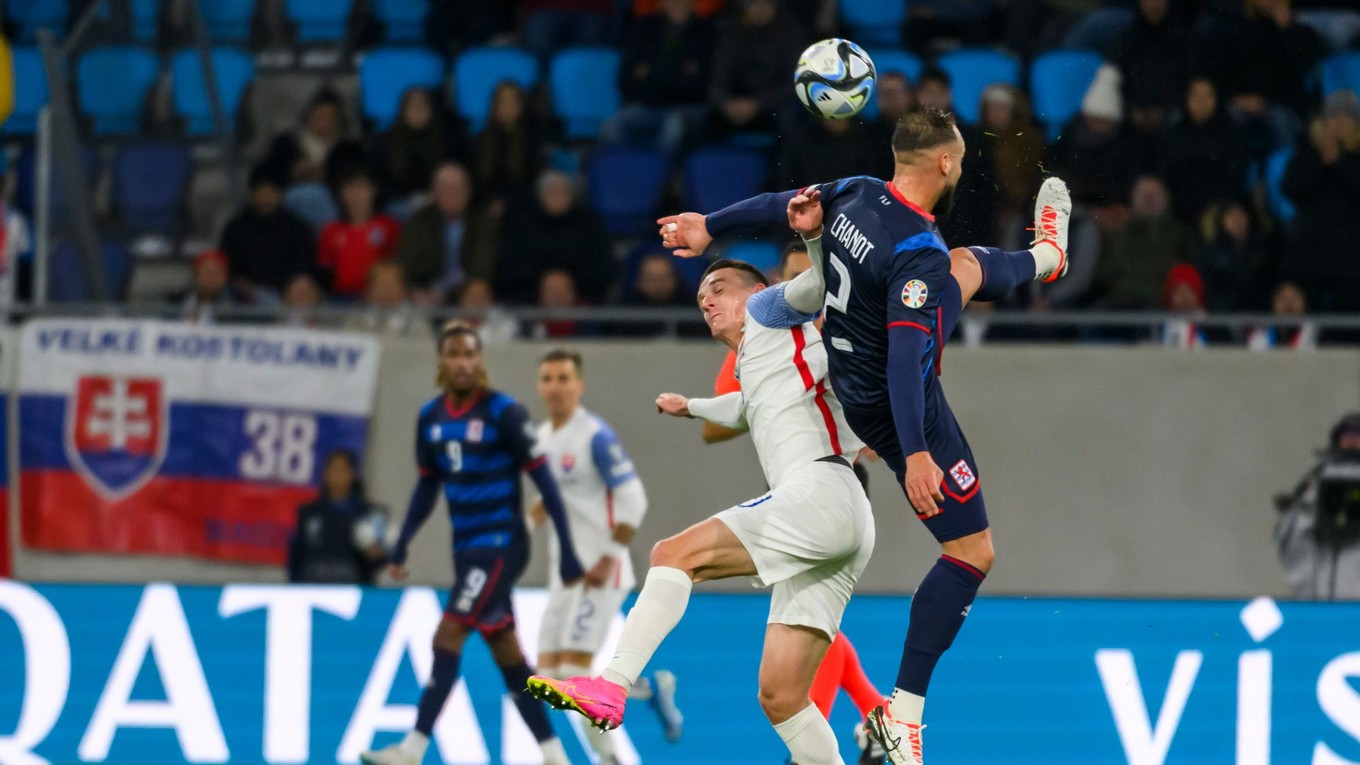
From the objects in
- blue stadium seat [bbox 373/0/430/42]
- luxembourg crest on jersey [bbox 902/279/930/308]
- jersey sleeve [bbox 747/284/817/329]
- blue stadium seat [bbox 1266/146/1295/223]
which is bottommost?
jersey sleeve [bbox 747/284/817/329]

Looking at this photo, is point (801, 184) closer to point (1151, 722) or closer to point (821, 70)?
point (1151, 722)

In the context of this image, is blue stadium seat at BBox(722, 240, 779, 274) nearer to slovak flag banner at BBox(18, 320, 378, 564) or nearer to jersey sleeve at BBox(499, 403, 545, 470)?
slovak flag banner at BBox(18, 320, 378, 564)

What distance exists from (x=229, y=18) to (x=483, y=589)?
7854 mm

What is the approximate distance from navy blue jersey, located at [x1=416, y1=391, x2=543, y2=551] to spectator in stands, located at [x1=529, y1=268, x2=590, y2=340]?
9.52 feet

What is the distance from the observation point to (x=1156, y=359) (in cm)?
1201

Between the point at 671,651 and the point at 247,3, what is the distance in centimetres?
817

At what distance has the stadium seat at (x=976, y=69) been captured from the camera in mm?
12500

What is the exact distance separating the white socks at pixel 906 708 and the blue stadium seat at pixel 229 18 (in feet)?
35.1

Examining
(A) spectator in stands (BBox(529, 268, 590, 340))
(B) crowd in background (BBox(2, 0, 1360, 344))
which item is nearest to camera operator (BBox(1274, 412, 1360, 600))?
(B) crowd in background (BBox(2, 0, 1360, 344))

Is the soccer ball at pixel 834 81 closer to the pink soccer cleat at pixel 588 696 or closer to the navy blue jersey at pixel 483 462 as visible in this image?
the pink soccer cleat at pixel 588 696

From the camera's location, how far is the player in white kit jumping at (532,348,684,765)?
9805 mm

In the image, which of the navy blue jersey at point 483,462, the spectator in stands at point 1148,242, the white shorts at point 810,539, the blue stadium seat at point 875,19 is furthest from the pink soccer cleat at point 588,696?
the blue stadium seat at point 875,19

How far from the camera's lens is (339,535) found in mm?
12336

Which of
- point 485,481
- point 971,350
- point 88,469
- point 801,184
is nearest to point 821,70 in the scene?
point 485,481
